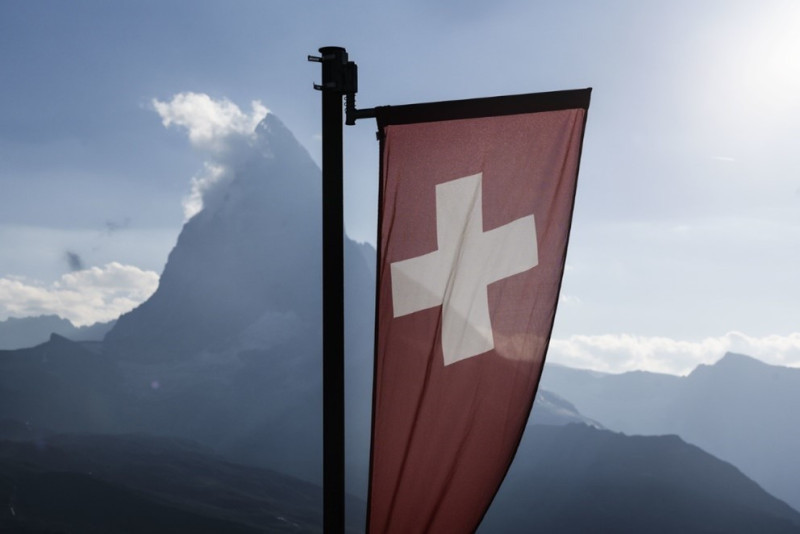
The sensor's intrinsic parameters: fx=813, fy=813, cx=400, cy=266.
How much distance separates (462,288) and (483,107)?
167 centimetres

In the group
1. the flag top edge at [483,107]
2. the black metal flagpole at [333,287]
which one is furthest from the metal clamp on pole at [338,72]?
the flag top edge at [483,107]

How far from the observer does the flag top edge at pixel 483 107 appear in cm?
736

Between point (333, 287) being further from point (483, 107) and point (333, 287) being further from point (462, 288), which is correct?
point (483, 107)

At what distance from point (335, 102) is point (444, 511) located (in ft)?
12.6

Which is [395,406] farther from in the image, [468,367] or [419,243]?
[419,243]

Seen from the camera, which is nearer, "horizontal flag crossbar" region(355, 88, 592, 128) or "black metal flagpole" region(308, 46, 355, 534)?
"black metal flagpole" region(308, 46, 355, 534)

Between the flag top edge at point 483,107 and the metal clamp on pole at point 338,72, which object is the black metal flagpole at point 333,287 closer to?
the metal clamp on pole at point 338,72

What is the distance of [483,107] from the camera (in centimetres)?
743

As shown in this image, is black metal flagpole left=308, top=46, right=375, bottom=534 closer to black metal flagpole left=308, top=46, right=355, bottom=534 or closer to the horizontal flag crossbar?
black metal flagpole left=308, top=46, right=355, bottom=534

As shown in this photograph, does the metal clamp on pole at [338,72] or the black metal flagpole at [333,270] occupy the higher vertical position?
the metal clamp on pole at [338,72]

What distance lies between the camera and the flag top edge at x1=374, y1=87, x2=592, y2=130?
736 cm

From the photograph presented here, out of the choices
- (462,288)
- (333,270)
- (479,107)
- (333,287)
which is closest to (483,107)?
(479,107)

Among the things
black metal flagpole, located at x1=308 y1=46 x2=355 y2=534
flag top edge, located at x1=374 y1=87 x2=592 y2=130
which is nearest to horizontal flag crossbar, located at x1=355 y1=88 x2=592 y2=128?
flag top edge, located at x1=374 y1=87 x2=592 y2=130

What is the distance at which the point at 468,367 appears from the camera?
7367 millimetres
